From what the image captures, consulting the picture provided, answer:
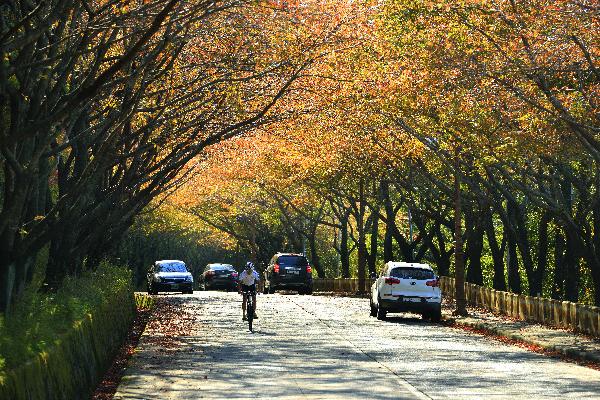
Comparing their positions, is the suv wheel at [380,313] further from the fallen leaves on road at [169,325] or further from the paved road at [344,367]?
the fallen leaves on road at [169,325]

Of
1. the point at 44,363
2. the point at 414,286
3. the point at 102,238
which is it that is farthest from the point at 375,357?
the point at 102,238

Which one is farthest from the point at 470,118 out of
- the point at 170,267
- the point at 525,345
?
the point at 170,267

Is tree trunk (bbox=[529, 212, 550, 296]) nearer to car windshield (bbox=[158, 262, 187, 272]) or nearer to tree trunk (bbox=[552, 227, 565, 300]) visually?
tree trunk (bbox=[552, 227, 565, 300])

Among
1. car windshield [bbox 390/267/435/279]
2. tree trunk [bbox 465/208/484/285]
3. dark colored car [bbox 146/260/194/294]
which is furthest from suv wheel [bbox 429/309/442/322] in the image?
dark colored car [bbox 146/260/194/294]

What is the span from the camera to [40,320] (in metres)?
12.6

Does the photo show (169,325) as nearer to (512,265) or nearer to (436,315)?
(436,315)

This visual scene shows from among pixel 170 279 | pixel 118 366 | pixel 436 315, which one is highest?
pixel 170 279

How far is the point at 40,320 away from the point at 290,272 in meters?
42.2

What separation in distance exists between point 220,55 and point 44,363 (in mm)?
13911

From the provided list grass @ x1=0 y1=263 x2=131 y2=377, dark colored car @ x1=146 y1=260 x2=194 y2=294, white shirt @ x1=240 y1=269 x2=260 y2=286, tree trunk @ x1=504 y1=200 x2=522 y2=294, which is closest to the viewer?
grass @ x1=0 y1=263 x2=131 y2=377

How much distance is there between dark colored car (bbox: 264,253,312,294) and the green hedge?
32.8 m

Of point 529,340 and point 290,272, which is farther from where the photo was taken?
point 290,272

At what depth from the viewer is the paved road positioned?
1504 centimetres

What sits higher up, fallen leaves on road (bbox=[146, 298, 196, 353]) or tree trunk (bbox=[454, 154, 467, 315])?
tree trunk (bbox=[454, 154, 467, 315])
